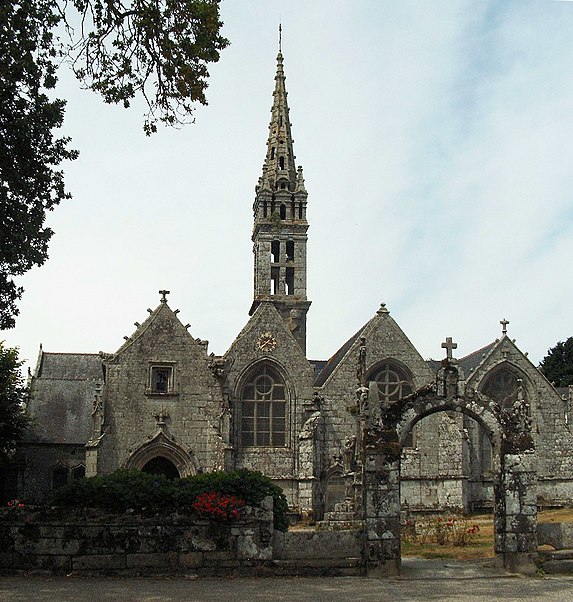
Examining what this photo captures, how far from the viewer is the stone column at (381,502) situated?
13.8m

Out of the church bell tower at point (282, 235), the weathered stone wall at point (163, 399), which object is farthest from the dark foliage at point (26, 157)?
the church bell tower at point (282, 235)

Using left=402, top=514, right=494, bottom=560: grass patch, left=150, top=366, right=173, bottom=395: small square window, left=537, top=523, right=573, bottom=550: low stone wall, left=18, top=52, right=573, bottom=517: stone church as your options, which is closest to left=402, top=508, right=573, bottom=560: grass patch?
left=402, top=514, right=494, bottom=560: grass patch

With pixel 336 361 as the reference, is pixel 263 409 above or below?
below

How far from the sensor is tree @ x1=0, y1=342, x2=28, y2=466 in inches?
1084

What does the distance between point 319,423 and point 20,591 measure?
1791 cm

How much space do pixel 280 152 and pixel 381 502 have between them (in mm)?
29130

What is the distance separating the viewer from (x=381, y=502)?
14.0 metres

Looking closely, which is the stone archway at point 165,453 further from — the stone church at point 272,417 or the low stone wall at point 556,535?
the low stone wall at point 556,535

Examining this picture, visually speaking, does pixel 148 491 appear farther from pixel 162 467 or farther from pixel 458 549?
pixel 162 467

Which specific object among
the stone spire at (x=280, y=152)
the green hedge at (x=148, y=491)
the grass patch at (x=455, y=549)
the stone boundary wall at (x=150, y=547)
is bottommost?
the grass patch at (x=455, y=549)

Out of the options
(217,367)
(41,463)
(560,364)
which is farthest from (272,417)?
(560,364)

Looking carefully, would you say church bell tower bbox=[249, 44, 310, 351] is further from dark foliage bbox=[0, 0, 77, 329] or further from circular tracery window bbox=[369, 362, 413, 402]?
dark foliage bbox=[0, 0, 77, 329]

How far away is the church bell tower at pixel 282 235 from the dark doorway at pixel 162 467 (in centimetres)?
1070

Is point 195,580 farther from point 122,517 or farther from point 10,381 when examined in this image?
point 10,381
